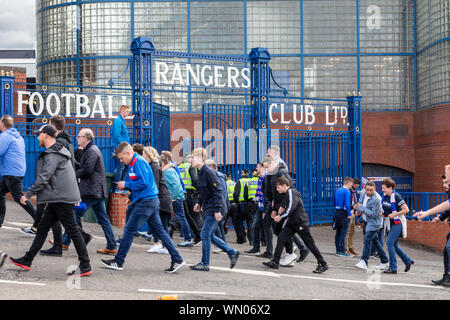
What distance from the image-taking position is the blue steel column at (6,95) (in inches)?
519

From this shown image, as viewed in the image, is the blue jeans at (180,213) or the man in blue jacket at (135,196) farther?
the blue jeans at (180,213)

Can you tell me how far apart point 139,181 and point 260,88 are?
803 centimetres

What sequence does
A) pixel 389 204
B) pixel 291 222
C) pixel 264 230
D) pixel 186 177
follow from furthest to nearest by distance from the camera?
pixel 186 177 → pixel 264 230 → pixel 389 204 → pixel 291 222

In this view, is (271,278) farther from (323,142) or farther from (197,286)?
(323,142)

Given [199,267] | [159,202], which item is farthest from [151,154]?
[199,267]

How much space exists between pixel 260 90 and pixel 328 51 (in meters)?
7.60

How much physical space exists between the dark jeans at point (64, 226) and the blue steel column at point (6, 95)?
6095mm

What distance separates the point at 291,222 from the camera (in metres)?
9.48

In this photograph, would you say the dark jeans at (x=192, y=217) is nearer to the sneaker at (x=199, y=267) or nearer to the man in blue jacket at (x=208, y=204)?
the man in blue jacket at (x=208, y=204)

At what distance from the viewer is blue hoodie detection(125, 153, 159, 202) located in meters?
8.32

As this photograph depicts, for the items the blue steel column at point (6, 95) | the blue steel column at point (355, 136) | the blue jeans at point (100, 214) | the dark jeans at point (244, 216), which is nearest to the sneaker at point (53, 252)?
the blue jeans at point (100, 214)

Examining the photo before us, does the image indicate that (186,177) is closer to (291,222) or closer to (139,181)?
(291,222)

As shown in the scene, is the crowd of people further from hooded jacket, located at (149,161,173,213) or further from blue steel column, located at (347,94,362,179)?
blue steel column, located at (347,94,362,179)
